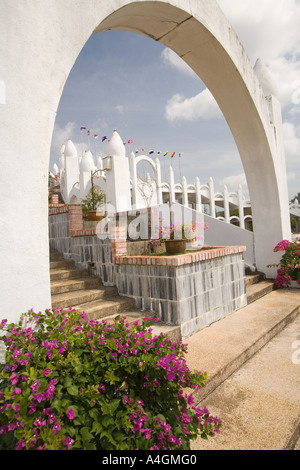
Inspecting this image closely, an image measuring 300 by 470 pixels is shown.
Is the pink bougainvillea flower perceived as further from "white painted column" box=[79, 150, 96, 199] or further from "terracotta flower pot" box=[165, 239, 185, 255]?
"white painted column" box=[79, 150, 96, 199]

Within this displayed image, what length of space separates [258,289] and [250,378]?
3.02 m

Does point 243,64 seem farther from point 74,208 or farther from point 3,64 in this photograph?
point 3,64

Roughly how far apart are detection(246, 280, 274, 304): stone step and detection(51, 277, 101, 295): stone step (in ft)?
8.56

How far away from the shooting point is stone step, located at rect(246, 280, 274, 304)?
507 cm

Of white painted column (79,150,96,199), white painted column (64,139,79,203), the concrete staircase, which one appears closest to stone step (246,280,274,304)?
the concrete staircase

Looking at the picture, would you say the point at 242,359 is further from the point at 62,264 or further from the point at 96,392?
the point at 62,264

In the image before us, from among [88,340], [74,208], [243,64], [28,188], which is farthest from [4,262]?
[243,64]

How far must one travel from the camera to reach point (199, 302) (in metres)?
3.65

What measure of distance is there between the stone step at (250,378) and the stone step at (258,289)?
0.72 meters

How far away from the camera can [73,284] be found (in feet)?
13.2

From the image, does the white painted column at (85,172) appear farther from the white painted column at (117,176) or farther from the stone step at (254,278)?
the stone step at (254,278)

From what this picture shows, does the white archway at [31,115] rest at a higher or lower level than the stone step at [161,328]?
higher

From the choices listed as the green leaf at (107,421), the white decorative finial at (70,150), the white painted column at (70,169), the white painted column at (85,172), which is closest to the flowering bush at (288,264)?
the green leaf at (107,421)

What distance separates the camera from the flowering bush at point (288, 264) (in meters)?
6.01
